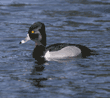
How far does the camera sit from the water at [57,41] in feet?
30.3

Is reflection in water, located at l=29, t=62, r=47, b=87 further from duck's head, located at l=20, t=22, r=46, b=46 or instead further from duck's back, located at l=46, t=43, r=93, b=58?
duck's head, located at l=20, t=22, r=46, b=46

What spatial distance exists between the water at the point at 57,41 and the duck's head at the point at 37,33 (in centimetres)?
54

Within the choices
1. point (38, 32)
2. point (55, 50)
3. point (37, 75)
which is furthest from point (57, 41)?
point (37, 75)

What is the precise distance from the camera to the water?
9.23 meters

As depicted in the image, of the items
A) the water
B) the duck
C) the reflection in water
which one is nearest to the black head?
the duck

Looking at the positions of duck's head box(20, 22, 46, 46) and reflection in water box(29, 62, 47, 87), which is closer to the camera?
reflection in water box(29, 62, 47, 87)

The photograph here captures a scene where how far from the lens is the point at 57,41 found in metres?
14.0

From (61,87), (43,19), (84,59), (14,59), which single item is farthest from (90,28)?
(61,87)

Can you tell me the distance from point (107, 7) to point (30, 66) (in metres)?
9.29

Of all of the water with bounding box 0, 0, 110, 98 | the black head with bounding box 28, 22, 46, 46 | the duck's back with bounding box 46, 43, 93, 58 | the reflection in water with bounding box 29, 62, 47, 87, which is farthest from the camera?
the black head with bounding box 28, 22, 46, 46

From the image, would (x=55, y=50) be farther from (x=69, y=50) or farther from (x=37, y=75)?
(x=37, y=75)

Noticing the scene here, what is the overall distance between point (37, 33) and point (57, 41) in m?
1.49

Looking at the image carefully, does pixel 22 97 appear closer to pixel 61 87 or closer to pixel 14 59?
pixel 61 87

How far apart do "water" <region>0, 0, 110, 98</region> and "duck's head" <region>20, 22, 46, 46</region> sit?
537mm
